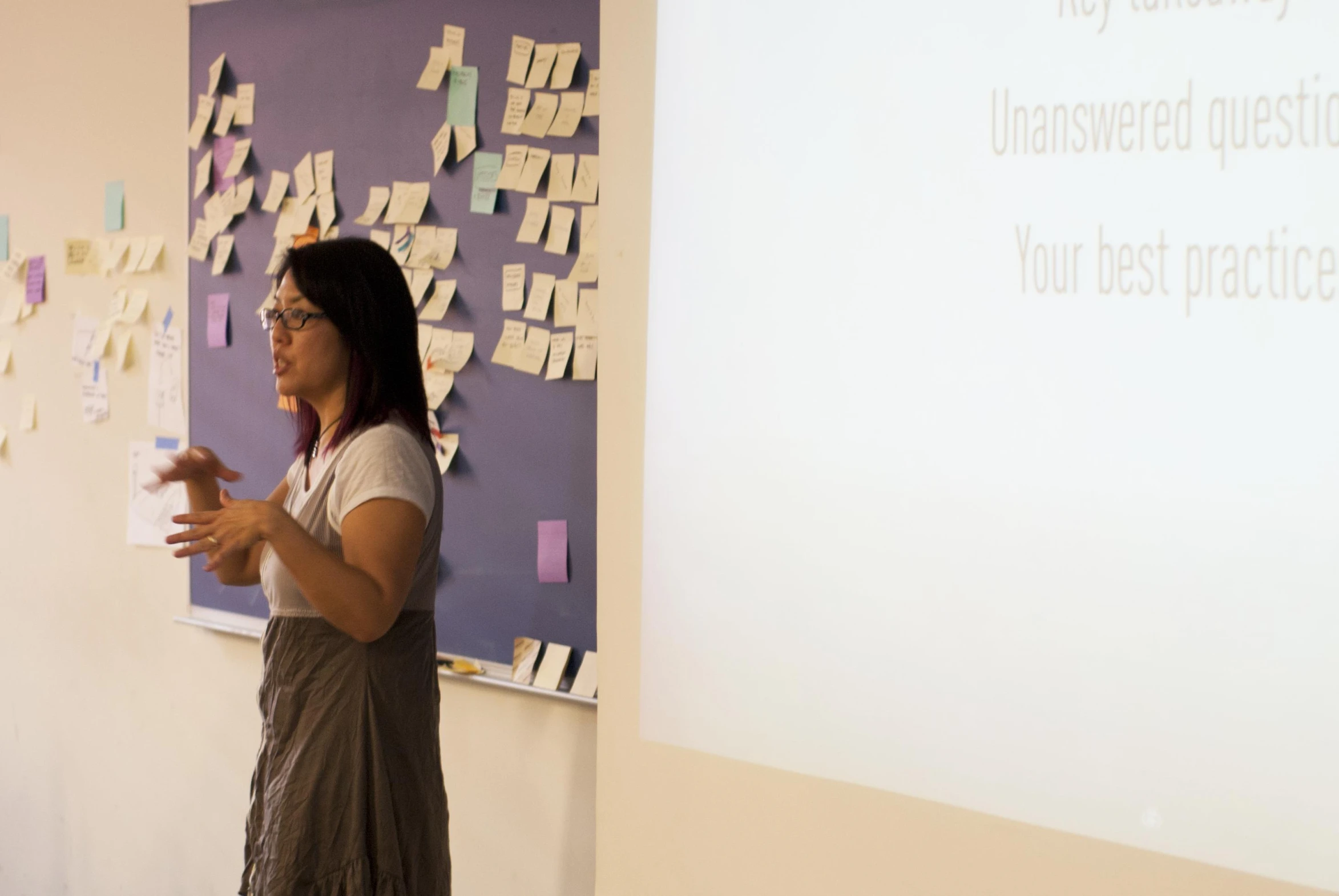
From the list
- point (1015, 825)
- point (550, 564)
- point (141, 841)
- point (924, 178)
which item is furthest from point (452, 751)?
point (924, 178)

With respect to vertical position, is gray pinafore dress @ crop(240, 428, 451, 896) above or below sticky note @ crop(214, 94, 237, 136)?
below

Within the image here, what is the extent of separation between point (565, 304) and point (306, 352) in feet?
1.84

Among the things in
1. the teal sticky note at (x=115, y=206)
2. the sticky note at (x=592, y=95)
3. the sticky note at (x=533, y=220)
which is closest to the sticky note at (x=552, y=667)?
the sticky note at (x=533, y=220)

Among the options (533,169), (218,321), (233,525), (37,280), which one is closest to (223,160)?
(218,321)

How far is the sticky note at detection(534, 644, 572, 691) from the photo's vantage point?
1.88 metres

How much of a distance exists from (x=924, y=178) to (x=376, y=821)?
1.08m

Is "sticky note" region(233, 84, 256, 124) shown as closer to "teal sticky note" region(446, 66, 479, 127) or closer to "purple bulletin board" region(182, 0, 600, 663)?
"purple bulletin board" region(182, 0, 600, 663)

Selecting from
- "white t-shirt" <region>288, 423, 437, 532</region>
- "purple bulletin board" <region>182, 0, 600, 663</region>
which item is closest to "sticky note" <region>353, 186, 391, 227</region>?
"purple bulletin board" <region>182, 0, 600, 663</region>

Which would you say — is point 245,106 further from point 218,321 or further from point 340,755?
point 340,755

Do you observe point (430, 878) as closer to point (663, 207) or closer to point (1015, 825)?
point (1015, 825)

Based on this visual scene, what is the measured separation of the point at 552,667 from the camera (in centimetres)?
189

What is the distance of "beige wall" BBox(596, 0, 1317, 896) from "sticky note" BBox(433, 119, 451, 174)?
54cm

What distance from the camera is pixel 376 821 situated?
1.36m

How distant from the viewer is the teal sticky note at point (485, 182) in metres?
1.93
